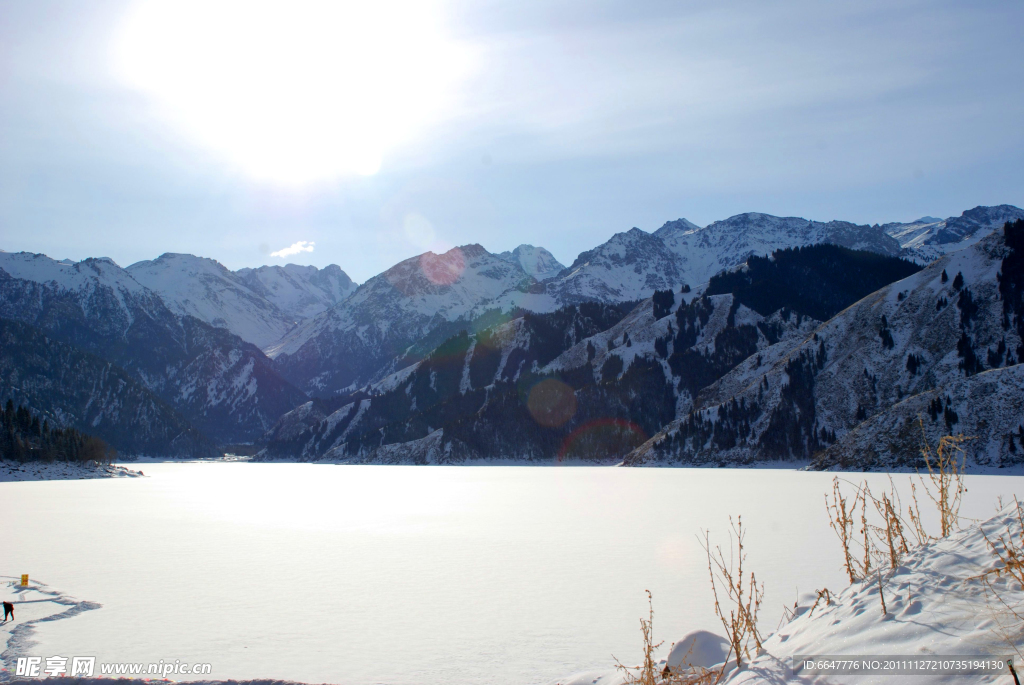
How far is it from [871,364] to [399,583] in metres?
125

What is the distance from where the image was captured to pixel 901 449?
297 ft

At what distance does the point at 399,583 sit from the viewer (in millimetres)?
20953

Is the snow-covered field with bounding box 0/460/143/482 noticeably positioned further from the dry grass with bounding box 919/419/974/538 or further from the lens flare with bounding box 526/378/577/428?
the dry grass with bounding box 919/419/974/538

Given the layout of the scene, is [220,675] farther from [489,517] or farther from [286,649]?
[489,517]

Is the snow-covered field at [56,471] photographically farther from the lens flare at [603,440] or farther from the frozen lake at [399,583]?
the lens flare at [603,440]

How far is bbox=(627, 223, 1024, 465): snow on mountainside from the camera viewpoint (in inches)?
4545

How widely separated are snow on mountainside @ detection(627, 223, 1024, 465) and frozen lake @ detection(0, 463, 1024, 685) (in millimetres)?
80833

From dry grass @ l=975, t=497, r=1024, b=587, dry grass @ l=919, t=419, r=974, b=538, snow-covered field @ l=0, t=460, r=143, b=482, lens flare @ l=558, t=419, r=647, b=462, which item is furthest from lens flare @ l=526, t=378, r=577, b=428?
dry grass @ l=975, t=497, r=1024, b=587

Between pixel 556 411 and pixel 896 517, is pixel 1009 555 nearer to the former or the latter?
pixel 896 517

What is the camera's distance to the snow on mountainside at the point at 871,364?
115 meters

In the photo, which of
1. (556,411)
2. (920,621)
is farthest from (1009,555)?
(556,411)

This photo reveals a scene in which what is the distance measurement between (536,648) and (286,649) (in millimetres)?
5091

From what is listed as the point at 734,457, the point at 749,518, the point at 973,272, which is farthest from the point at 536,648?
the point at 973,272

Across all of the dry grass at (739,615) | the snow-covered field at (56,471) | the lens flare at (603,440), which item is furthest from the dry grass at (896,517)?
the lens flare at (603,440)
